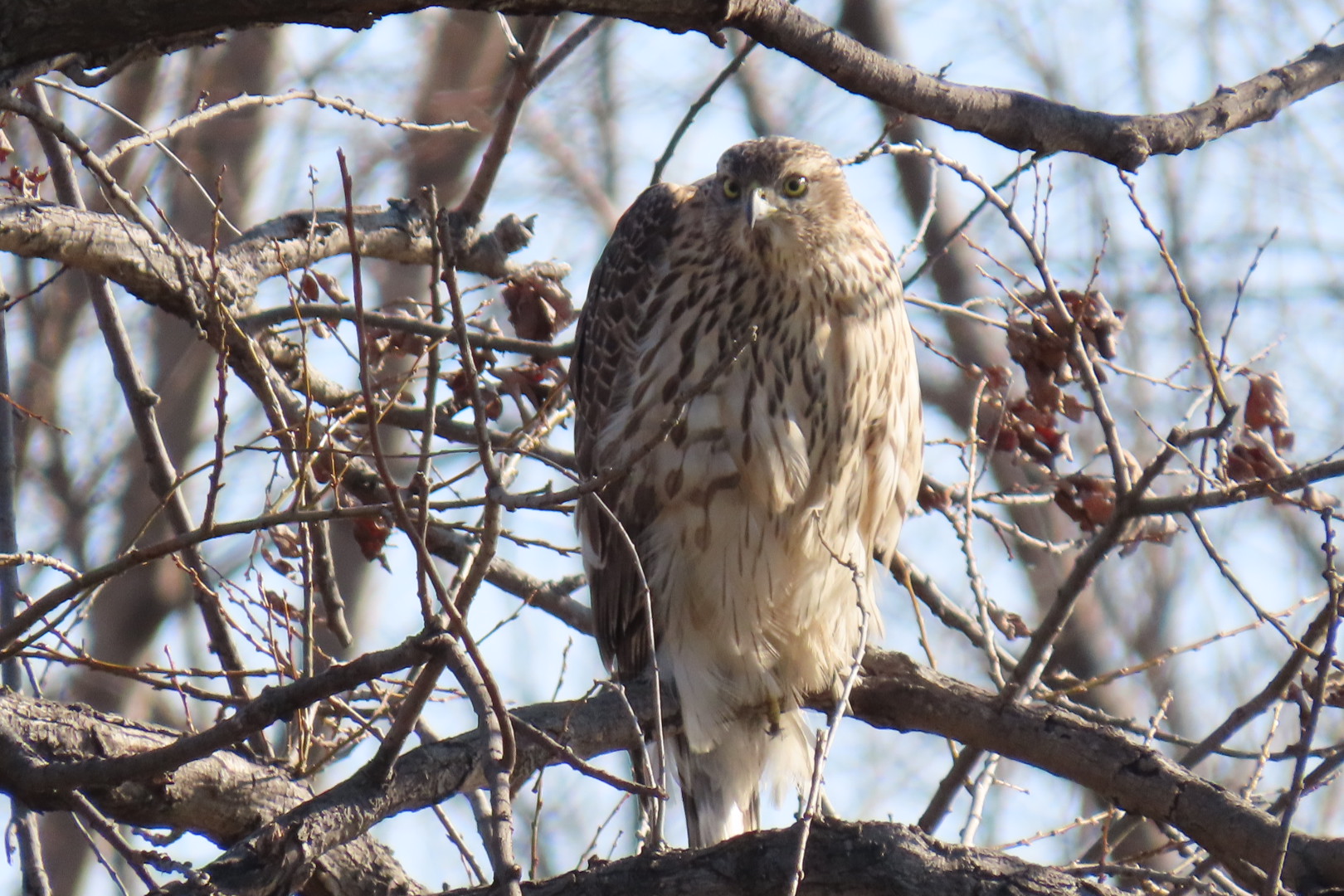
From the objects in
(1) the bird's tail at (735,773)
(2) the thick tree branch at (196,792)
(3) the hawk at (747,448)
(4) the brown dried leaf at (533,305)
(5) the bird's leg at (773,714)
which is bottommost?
(2) the thick tree branch at (196,792)

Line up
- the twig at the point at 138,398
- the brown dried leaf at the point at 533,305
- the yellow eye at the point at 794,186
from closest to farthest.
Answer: the twig at the point at 138,398
the yellow eye at the point at 794,186
the brown dried leaf at the point at 533,305

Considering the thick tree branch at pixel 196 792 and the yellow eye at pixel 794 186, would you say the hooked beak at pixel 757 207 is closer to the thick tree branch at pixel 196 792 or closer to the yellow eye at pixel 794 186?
the yellow eye at pixel 794 186

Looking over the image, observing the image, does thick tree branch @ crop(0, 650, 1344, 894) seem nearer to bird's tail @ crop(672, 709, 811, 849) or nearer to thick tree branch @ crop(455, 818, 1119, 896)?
thick tree branch @ crop(455, 818, 1119, 896)

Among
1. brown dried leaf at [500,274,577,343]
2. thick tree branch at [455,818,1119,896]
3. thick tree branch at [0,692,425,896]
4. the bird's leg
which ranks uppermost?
brown dried leaf at [500,274,577,343]

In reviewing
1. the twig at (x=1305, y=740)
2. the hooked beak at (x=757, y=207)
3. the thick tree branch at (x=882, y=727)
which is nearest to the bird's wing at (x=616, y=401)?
the hooked beak at (x=757, y=207)

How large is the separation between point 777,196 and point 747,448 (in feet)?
2.53

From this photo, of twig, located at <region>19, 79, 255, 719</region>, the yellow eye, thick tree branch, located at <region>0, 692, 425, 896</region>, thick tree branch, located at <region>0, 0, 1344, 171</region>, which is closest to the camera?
thick tree branch, located at <region>0, 0, 1344, 171</region>

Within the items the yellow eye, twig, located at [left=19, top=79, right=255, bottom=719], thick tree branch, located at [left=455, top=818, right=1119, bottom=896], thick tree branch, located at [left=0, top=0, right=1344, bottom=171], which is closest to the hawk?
the yellow eye

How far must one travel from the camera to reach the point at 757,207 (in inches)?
169

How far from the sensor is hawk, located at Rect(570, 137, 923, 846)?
14.1ft

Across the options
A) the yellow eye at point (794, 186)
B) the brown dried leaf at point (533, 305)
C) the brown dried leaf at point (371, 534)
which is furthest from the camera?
the brown dried leaf at point (533, 305)

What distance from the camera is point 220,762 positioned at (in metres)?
3.32

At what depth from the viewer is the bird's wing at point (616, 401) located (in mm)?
4559

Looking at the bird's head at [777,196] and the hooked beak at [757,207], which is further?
the bird's head at [777,196]
